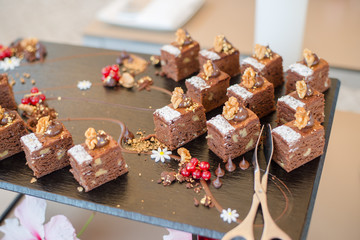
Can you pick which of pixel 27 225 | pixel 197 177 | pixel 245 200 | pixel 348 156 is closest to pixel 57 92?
pixel 27 225

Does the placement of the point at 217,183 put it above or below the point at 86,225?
above

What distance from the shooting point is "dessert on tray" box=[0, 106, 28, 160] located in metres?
2.45

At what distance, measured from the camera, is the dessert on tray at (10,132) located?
245 centimetres

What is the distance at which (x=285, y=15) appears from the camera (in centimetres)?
305

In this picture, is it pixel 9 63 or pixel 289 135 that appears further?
pixel 9 63

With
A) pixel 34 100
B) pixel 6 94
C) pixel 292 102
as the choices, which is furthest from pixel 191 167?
pixel 6 94

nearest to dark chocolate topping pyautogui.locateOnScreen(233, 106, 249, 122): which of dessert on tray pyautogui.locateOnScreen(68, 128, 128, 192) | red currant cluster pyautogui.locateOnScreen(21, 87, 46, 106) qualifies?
dessert on tray pyautogui.locateOnScreen(68, 128, 128, 192)

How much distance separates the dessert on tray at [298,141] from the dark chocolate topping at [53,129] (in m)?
1.12

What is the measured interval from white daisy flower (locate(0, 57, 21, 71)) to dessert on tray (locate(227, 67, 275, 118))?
1751 mm

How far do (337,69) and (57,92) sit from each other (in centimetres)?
237

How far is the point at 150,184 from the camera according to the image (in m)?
2.26

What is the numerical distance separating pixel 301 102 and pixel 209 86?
0.55m

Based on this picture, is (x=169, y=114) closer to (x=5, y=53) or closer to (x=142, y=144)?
(x=142, y=144)

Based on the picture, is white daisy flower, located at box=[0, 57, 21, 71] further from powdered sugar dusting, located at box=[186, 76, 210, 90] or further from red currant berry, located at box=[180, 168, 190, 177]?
red currant berry, located at box=[180, 168, 190, 177]
